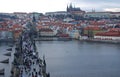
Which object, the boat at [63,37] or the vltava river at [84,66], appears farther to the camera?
the boat at [63,37]

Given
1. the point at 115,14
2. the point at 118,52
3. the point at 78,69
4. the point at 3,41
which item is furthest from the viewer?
the point at 115,14

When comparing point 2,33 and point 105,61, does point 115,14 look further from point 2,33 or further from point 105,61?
point 105,61

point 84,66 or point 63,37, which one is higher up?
point 84,66

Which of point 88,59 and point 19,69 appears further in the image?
point 88,59

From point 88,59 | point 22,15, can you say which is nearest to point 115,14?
point 22,15

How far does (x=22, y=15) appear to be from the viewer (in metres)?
48.1

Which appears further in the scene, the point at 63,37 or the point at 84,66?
the point at 63,37

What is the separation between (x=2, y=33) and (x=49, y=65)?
11.9 m

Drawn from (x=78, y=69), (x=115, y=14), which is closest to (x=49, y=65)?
(x=78, y=69)

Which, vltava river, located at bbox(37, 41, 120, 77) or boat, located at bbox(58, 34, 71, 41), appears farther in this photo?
boat, located at bbox(58, 34, 71, 41)

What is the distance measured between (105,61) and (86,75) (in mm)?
3360

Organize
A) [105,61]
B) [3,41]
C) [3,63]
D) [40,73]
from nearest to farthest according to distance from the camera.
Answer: [40,73] → [3,63] → [105,61] → [3,41]

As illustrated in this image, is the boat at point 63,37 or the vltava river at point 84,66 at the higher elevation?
the vltava river at point 84,66

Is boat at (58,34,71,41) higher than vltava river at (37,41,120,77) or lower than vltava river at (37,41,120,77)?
lower
